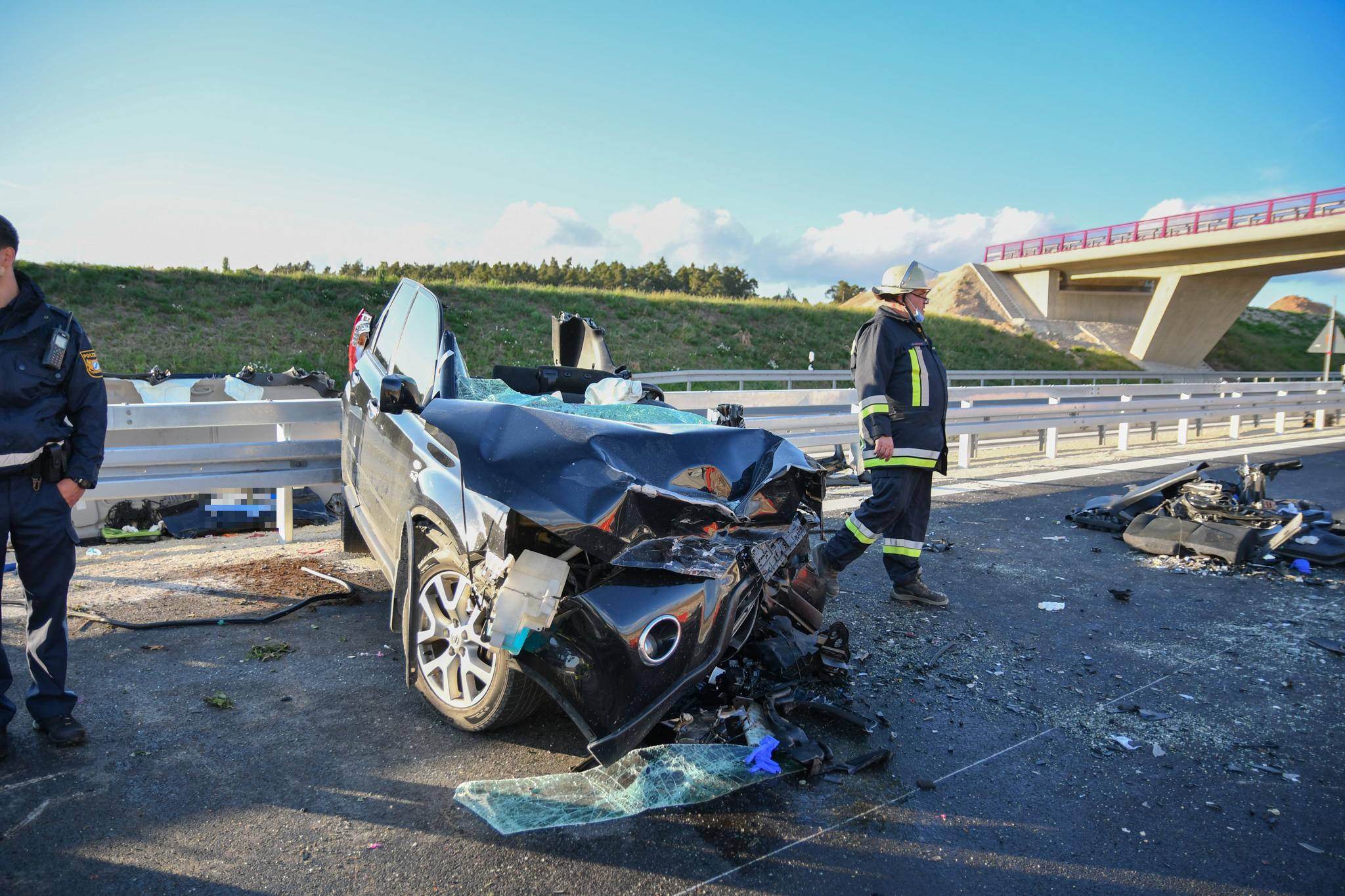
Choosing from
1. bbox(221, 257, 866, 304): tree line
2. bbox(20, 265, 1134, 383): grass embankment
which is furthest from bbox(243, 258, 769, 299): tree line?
bbox(20, 265, 1134, 383): grass embankment

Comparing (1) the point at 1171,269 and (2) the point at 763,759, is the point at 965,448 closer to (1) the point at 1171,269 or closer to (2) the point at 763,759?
(2) the point at 763,759

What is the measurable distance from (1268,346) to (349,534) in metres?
61.8

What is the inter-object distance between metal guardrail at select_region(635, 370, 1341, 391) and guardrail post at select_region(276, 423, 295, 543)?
11.6 metres

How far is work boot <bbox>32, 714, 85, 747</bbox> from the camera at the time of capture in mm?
2961

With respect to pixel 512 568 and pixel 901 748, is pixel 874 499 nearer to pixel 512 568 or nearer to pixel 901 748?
pixel 901 748

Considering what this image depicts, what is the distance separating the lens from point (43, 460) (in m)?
3.05

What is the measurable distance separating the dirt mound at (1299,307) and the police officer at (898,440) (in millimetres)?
77467

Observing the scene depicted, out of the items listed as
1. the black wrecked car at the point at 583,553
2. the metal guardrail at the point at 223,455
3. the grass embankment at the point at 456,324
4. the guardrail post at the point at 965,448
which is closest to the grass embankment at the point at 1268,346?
the grass embankment at the point at 456,324

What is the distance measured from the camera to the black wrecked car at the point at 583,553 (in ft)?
8.64

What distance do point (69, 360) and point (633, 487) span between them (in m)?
2.25

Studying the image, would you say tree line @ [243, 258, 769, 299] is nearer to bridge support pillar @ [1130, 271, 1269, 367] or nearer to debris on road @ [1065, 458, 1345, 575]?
bridge support pillar @ [1130, 271, 1269, 367]

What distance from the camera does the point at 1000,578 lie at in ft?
18.0

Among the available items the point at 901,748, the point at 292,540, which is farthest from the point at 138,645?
the point at 901,748

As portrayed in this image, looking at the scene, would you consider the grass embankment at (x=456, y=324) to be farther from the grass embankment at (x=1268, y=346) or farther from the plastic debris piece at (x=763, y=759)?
the plastic debris piece at (x=763, y=759)
